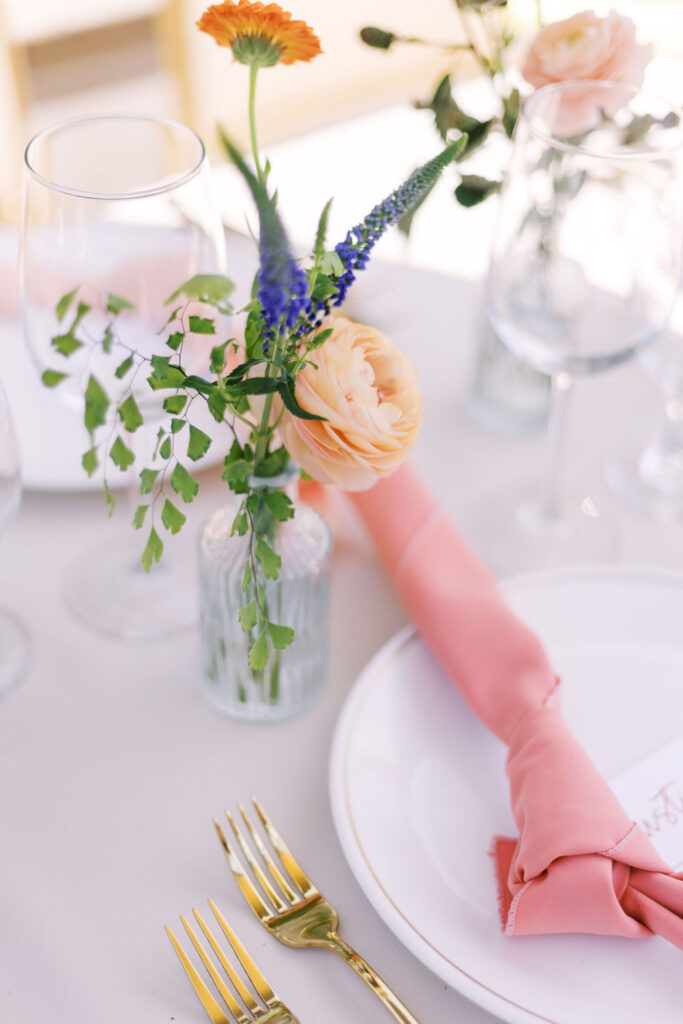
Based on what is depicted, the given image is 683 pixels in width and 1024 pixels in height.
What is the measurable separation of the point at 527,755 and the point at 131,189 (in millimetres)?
415

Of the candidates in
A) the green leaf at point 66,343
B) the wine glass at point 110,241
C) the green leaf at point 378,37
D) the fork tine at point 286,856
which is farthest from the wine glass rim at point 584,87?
the fork tine at point 286,856

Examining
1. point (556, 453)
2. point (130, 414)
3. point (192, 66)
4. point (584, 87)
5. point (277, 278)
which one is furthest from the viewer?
point (192, 66)

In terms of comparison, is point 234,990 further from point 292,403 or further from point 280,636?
point 292,403

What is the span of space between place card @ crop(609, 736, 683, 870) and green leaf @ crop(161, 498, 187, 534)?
0.99ft

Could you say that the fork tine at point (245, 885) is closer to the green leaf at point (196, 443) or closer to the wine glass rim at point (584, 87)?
the green leaf at point (196, 443)

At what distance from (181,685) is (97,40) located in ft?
10.2

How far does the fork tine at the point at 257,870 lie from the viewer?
0.58m

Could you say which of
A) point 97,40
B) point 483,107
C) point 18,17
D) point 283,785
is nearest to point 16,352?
point 283,785

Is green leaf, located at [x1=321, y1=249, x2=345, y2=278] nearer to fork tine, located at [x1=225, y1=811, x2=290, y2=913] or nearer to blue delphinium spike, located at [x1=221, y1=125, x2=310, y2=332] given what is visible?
blue delphinium spike, located at [x1=221, y1=125, x2=310, y2=332]

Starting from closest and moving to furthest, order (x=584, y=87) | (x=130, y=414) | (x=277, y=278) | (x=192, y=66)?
(x=277, y=278), (x=130, y=414), (x=584, y=87), (x=192, y=66)

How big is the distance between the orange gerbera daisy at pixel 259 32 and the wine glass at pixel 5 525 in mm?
244

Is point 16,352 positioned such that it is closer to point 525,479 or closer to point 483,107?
point 525,479

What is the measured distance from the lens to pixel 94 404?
583 mm

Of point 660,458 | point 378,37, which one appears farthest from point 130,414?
point 660,458
